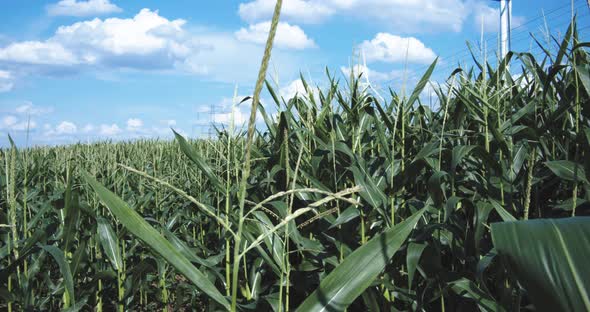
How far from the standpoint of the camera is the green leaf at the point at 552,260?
0.72 m

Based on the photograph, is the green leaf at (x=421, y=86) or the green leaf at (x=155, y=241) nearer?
the green leaf at (x=155, y=241)

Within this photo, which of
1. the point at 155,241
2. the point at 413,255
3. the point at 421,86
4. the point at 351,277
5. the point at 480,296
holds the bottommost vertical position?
the point at 480,296

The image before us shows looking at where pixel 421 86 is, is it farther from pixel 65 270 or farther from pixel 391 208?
pixel 65 270

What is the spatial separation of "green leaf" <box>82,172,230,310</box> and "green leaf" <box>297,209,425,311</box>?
0.23m

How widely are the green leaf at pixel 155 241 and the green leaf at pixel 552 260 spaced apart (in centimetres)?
55

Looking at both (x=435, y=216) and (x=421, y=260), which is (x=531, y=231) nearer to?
(x=421, y=260)

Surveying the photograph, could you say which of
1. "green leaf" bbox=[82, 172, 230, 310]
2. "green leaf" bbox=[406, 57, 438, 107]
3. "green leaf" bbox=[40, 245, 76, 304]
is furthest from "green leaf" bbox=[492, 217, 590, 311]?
"green leaf" bbox=[406, 57, 438, 107]

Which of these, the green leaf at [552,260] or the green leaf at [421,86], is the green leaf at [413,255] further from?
the green leaf at [552,260]

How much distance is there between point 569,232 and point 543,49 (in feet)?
10.4

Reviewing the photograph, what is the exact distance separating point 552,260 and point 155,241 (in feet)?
2.37

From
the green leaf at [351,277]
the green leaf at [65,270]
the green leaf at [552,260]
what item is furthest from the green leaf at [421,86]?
the green leaf at [552,260]

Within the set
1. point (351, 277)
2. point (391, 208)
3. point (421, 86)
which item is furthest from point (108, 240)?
point (351, 277)

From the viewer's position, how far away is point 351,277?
110 centimetres

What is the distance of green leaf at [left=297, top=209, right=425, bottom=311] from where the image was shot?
1.09 metres
